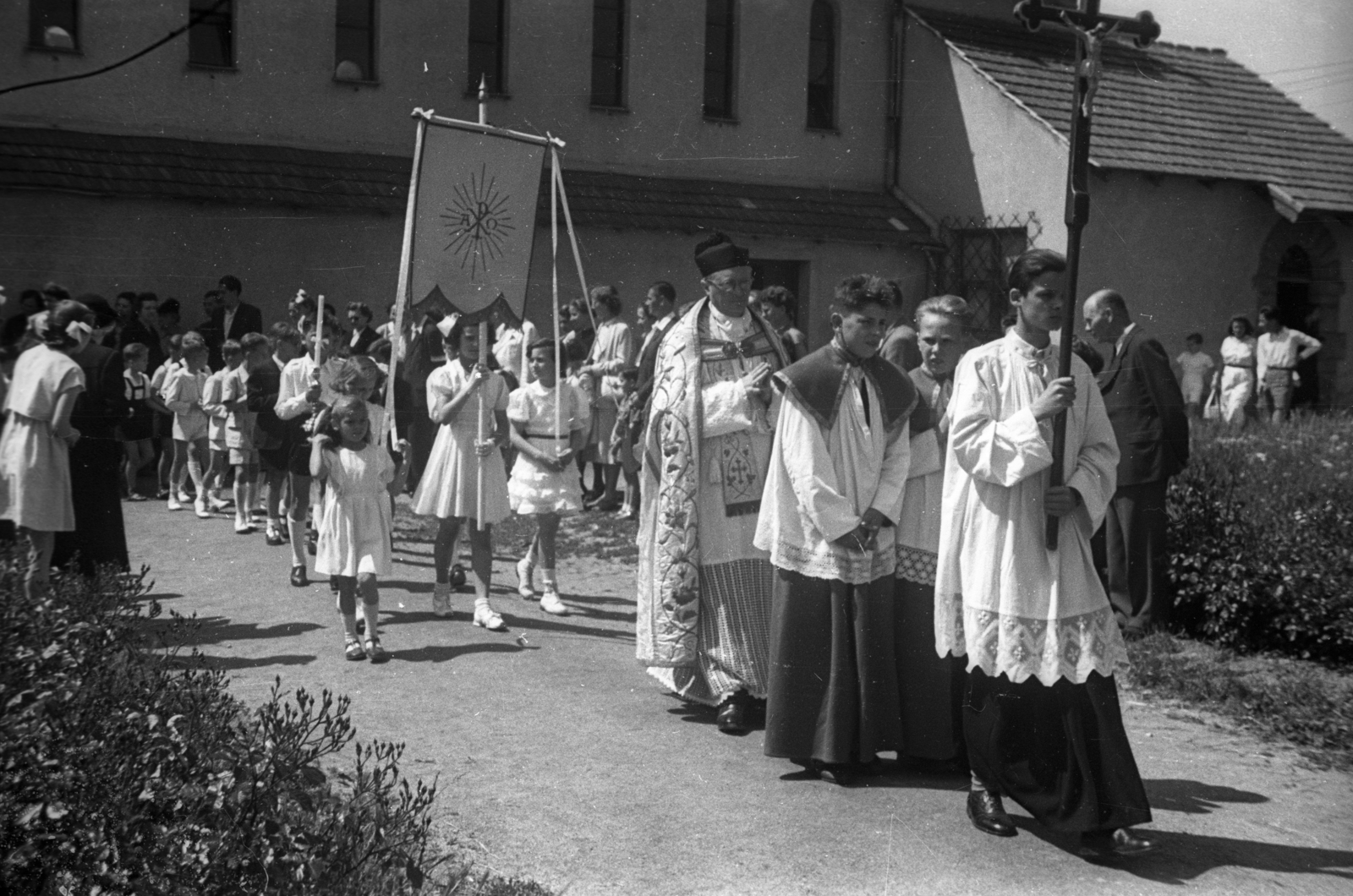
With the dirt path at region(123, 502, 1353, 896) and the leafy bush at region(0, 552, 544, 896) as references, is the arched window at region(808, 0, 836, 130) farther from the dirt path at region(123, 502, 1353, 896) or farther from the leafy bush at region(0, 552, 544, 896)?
the leafy bush at region(0, 552, 544, 896)

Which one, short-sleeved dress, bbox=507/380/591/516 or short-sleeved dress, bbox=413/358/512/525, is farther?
short-sleeved dress, bbox=507/380/591/516

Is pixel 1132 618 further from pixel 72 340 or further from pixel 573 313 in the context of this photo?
pixel 573 313

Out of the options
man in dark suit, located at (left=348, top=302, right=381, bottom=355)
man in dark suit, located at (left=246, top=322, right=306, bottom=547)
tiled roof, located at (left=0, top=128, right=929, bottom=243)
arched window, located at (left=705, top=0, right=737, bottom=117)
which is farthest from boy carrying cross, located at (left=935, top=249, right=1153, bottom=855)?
arched window, located at (left=705, top=0, right=737, bottom=117)

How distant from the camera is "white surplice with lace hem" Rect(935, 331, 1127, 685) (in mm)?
4879

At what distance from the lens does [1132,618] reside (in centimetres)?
845

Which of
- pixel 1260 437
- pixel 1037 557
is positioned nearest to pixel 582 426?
pixel 1260 437

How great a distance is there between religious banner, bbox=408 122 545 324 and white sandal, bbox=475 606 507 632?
5.56 feet

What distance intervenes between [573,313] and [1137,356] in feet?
22.9

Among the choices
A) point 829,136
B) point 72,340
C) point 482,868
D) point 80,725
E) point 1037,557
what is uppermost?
point 829,136

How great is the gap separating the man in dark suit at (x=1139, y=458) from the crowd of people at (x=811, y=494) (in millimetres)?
15

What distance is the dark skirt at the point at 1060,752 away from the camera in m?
4.82

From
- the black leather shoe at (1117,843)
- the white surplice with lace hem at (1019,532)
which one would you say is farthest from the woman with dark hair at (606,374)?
the black leather shoe at (1117,843)

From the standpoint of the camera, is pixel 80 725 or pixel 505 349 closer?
pixel 80 725

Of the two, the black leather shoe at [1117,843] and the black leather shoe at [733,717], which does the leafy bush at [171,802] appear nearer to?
the black leather shoe at [1117,843]
